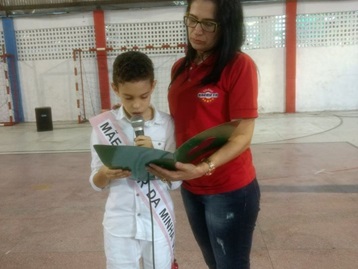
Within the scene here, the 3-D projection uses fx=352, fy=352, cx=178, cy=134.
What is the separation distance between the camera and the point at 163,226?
53.7 inches

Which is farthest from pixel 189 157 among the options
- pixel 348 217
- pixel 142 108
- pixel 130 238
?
pixel 348 217

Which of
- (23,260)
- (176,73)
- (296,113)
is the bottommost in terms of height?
(296,113)

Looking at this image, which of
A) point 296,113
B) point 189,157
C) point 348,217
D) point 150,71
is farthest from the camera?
point 296,113

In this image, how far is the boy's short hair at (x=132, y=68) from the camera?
1.24 meters

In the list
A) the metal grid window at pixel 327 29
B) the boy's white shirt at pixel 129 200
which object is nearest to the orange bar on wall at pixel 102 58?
the metal grid window at pixel 327 29

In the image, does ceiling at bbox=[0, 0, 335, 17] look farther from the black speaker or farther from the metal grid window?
the black speaker

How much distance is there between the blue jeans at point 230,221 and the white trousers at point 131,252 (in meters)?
0.20

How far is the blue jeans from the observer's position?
127 centimetres

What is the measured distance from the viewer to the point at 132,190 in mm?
1321

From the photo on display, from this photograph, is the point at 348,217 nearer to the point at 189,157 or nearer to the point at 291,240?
the point at 291,240

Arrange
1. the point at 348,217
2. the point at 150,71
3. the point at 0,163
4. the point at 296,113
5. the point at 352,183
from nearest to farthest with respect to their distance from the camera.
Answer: the point at 150,71 → the point at 348,217 → the point at 352,183 → the point at 0,163 → the point at 296,113

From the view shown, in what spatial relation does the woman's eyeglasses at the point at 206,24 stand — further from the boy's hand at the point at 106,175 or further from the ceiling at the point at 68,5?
the ceiling at the point at 68,5

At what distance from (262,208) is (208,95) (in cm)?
214

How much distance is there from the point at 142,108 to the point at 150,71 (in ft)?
0.45
